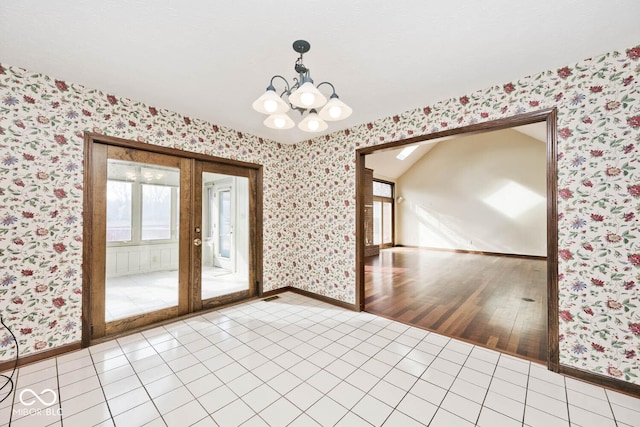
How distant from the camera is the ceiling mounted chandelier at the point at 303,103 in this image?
1.60 meters

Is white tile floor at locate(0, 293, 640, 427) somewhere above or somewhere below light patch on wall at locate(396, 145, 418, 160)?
below

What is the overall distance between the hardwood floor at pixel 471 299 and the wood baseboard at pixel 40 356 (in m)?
3.32

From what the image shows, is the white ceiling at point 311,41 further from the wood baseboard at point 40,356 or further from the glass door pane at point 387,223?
the glass door pane at point 387,223

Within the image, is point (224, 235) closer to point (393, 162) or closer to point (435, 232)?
point (393, 162)

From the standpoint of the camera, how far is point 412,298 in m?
4.16

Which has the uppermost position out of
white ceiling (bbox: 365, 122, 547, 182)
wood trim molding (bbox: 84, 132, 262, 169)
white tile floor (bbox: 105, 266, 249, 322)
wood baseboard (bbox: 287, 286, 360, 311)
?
white ceiling (bbox: 365, 122, 547, 182)

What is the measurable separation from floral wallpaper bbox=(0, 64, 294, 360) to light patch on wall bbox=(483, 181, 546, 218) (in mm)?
9509

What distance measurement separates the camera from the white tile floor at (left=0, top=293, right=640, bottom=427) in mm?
1711

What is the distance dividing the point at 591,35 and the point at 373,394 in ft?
10.1

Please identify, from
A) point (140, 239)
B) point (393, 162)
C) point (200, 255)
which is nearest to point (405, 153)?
point (393, 162)

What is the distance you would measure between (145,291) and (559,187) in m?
4.40

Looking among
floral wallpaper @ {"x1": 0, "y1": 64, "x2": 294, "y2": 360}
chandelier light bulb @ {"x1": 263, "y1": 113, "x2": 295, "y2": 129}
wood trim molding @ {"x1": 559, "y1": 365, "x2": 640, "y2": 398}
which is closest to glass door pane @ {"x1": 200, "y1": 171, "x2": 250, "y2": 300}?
floral wallpaper @ {"x1": 0, "y1": 64, "x2": 294, "y2": 360}

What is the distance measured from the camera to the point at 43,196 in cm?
240

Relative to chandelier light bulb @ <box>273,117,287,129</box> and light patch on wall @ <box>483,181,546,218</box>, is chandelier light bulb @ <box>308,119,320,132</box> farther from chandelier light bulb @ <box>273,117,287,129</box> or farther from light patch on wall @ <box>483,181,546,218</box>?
light patch on wall @ <box>483,181,546,218</box>
